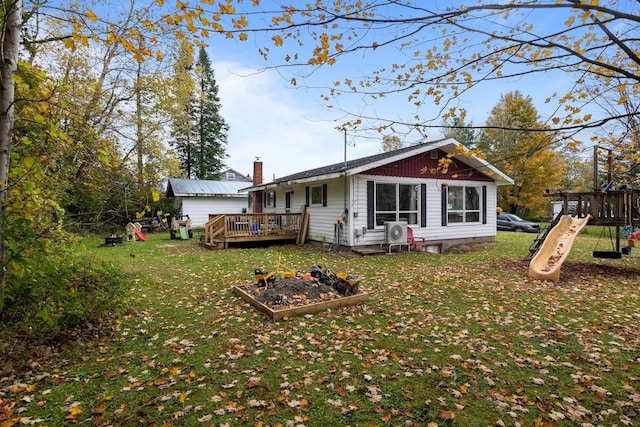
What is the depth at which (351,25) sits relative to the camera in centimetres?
314

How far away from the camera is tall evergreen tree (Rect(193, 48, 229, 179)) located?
3503cm

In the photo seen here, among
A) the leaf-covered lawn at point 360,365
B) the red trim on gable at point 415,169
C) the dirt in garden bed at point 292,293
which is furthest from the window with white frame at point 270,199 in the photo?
the dirt in garden bed at point 292,293

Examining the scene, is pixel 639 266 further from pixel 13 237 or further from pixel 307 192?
pixel 13 237

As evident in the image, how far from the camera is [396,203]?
1195 centimetres

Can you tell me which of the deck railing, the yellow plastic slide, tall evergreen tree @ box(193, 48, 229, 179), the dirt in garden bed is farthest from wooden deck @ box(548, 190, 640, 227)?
tall evergreen tree @ box(193, 48, 229, 179)

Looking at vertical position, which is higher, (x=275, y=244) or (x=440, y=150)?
(x=440, y=150)

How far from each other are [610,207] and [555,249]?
2.01 metres

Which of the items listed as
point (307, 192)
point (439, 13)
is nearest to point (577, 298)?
point (439, 13)

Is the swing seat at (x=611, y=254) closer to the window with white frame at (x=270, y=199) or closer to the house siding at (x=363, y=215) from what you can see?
the house siding at (x=363, y=215)

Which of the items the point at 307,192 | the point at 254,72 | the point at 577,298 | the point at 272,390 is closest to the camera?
the point at 272,390

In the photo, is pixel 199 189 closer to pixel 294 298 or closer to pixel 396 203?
pixel 396 203

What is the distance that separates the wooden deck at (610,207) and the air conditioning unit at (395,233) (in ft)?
14.7

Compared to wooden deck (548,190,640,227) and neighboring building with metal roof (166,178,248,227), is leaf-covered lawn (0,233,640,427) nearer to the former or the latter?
wooden deck (548,190,640,227)

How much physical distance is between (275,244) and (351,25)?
37.6ft
